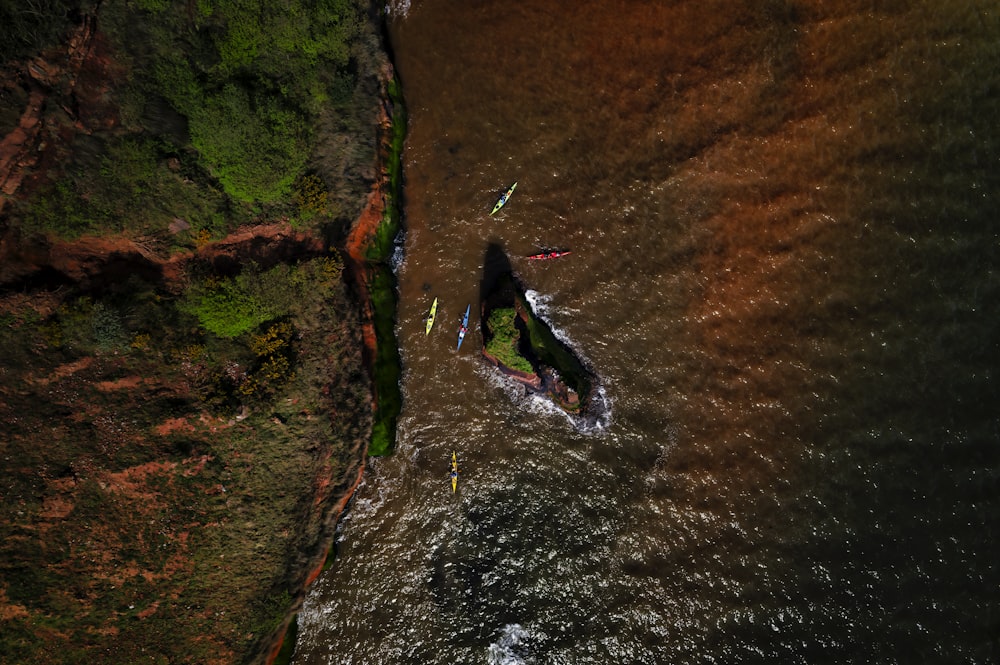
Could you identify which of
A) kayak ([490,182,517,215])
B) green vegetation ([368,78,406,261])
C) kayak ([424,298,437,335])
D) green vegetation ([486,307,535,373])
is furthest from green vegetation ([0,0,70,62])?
green vegetation ([486,307,535,373])

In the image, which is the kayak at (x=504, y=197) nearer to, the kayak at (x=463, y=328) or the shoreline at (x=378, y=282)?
the shoreline at (x=378, y=282)

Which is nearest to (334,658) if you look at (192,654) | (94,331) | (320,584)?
(320,584)

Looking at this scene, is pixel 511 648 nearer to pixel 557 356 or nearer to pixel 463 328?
pixel 557 356

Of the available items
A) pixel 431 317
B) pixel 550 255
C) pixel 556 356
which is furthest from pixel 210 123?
pixel 556 356

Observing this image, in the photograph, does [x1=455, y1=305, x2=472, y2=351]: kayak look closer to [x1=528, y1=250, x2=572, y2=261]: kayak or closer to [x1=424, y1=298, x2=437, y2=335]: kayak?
[x1=424, y1=298, x2=437, y2=335]: kayak

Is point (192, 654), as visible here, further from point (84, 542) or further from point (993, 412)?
point (993, 412)
